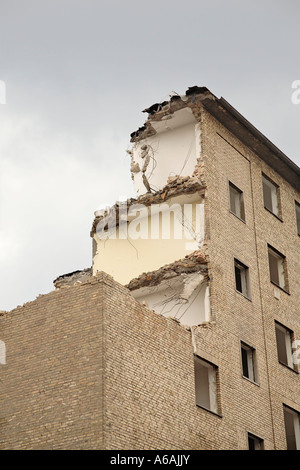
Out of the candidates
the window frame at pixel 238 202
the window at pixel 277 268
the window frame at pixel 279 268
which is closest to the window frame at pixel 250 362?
the window frame at pixel 279 268

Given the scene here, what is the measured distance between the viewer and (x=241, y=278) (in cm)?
2936

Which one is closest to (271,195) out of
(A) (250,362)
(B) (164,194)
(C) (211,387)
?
(B) (164,194)

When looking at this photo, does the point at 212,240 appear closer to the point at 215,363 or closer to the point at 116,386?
the point at 215,363

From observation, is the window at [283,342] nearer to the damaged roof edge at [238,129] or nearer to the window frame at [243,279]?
the window frame at [243,279]

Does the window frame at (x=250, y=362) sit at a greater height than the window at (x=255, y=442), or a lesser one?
greater

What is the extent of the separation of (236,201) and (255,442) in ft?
28.8

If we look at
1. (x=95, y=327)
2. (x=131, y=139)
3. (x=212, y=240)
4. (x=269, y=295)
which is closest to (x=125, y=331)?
(x=95, y=327)

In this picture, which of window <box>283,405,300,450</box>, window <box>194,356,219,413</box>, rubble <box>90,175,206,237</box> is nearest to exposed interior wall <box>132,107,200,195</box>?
rubble <box>90,175,206,237</box>

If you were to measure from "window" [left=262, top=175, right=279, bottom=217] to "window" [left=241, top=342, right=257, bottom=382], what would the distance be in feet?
23.0

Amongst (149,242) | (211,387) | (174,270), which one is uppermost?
(149,242)

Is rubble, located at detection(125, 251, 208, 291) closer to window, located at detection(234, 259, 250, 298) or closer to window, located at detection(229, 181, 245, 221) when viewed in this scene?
window, located at detection(234, 259, 250, 298)

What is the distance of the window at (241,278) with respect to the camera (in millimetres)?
29125

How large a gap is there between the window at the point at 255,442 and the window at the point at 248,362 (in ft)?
6.41

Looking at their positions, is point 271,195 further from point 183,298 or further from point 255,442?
point 255,442
